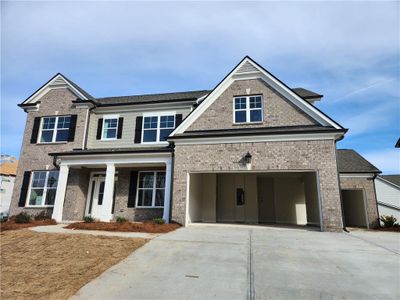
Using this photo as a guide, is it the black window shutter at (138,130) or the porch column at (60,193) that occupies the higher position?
the black window shutter at (138,130)

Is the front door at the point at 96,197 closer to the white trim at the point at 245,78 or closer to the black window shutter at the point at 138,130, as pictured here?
the black window shutter at the point at 138,130

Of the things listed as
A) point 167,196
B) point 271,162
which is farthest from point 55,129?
point 271,162

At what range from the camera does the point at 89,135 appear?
50.9ft

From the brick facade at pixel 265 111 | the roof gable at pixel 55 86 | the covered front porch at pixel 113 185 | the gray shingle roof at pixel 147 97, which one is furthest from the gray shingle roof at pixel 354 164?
the roof gable at pixel 55 86

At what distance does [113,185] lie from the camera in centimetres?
1326

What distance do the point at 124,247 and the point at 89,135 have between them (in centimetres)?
1006

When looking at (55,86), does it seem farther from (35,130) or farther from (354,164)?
(354,164)

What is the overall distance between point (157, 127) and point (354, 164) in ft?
41.4

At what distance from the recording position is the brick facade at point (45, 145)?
→ 1494 cm

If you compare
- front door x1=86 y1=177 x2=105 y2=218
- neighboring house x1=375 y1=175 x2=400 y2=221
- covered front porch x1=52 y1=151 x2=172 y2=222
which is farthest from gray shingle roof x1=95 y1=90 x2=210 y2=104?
neighboring house x1=375 y1=175 x2=400 y2=221

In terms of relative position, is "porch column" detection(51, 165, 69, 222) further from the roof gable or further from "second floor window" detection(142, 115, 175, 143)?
the roof gable

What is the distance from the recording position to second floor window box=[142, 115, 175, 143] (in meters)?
14.8

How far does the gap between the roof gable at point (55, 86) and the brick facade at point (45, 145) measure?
28 cm

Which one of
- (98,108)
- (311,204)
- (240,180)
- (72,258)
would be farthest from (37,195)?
(311,204)
